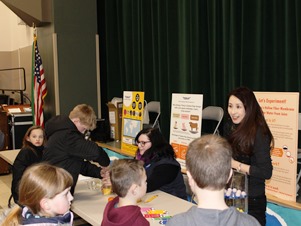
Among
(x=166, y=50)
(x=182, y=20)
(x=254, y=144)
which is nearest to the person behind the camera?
(x=254, y=144)

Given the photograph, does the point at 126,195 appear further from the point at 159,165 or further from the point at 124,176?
the point at 159,165

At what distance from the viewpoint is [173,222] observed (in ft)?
3.91

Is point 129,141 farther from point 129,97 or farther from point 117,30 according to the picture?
point 117,30

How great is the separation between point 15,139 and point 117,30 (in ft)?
8.64

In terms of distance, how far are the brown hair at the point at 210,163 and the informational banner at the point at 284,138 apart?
6.49 ft

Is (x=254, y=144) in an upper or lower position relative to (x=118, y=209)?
upper

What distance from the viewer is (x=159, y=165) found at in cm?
277

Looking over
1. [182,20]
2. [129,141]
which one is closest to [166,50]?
[182,20]

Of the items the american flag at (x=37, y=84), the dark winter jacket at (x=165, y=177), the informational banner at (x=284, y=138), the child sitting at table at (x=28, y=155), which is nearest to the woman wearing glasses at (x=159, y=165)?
the dark winter jacket at (x=165, y=177)

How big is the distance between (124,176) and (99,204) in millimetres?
650

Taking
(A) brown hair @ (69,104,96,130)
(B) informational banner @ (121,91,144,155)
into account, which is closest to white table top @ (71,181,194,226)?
(A) brown hair @ (69,104,96,130)

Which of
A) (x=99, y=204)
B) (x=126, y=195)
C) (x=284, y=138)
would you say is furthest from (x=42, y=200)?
(x=284, y=138)

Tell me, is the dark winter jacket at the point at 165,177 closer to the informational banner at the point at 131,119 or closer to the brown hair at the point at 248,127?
the brown hair at the point at 248,127

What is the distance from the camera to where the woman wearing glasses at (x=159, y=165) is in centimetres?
274
